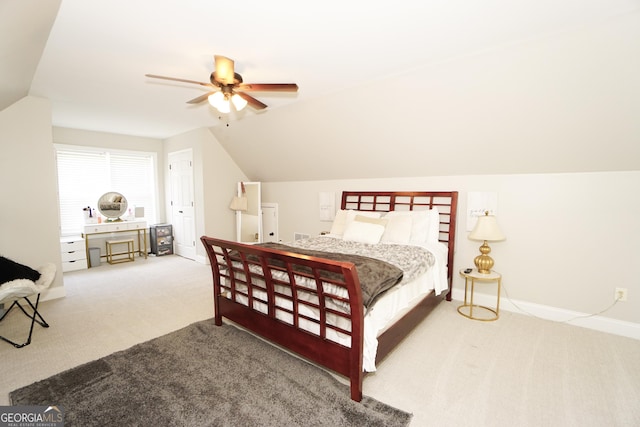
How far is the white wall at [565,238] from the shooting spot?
9.05 ft

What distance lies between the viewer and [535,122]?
2.70 m

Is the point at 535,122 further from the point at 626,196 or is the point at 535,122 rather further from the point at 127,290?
the point at 127,290

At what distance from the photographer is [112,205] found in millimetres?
5570

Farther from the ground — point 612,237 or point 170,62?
point 170,62

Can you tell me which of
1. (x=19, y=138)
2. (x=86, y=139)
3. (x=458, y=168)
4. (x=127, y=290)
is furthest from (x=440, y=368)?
(x=86, y=139)

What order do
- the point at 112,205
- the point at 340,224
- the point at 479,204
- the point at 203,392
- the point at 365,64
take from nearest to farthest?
the point at 203,392, the point at 365,64, the point at 479,204, the point at 340,224, the point at 112,205

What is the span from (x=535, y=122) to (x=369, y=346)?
8.12 feet

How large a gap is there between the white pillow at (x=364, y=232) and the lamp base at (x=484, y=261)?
3.50 ft

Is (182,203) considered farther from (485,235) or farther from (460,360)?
(460,360)

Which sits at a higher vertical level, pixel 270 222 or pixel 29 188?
pixel 29 188

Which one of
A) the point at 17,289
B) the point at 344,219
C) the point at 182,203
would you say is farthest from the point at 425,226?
the point at 182,203

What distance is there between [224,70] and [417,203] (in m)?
2.78

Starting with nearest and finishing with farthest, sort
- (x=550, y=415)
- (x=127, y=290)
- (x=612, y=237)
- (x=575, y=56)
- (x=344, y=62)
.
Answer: (x=550, y=415) → (x=575, y=56) → (x=344, y=62) → (x=612, y=237) → (x=127, y=290)

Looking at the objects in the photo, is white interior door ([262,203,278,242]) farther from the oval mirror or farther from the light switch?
the light switch
